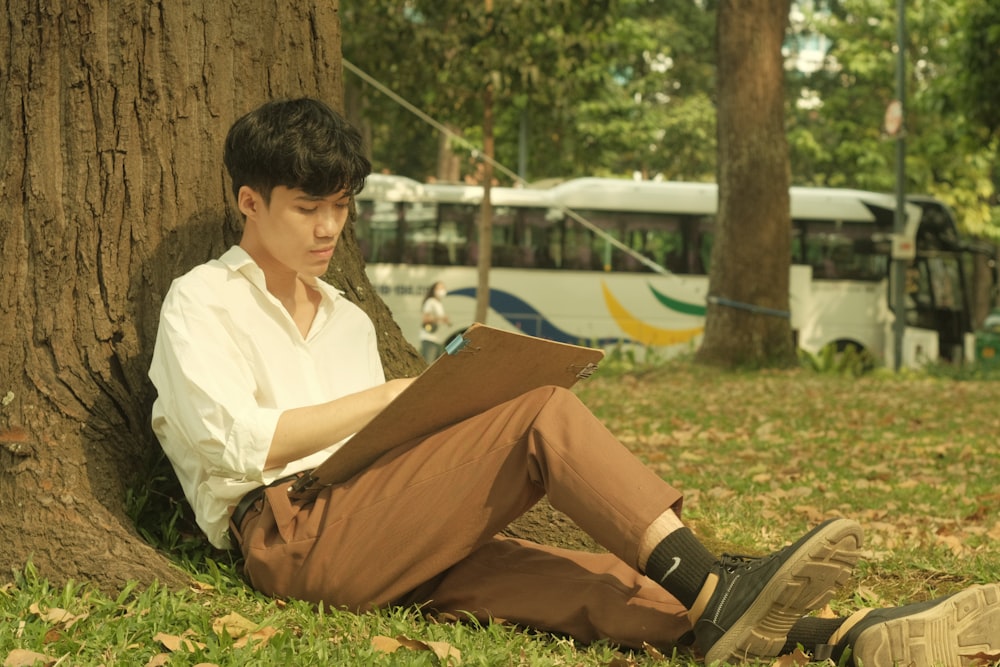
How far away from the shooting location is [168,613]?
3.43m

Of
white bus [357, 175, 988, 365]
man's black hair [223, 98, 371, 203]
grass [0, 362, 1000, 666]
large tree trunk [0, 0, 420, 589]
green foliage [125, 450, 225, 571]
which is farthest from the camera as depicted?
white bus [357, 175, 988, 365]

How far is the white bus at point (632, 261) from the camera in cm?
2216

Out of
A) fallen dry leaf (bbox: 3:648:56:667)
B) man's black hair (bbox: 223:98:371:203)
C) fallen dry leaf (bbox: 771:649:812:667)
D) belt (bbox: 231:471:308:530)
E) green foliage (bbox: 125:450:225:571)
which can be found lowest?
fallen dry leaf (bbox: 771:649:812:667)

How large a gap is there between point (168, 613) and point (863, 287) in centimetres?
2043

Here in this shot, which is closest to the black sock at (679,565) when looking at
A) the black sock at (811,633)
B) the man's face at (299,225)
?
the black sock at (811,633)

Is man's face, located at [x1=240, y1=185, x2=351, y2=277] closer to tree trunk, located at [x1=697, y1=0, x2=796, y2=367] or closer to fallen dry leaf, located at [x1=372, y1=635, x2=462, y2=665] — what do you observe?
fallen dry leaf, located at [x1=372, y1=635, x2=462, y2=665]

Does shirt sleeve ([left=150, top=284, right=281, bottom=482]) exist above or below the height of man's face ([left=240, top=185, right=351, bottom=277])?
below

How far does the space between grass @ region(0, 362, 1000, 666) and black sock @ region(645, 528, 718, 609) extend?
28cm

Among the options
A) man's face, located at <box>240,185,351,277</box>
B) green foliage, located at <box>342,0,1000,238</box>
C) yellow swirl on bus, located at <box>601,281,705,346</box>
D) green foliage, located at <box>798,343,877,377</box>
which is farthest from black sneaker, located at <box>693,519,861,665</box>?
yellow swirl on bus, located at <box>601,281,705,346</box>

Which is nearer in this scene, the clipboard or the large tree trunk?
the clipboard

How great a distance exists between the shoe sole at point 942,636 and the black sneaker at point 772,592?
0.76ft

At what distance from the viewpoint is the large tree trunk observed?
151 inches

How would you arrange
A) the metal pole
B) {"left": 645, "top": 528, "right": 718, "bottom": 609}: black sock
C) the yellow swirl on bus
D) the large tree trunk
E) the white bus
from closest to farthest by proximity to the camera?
{"left": 645, "top": 528, "right": 718, "bottom": 609}: black sock, the large tree trunk, the metal pole, the yellow swirl on bus, the white bus

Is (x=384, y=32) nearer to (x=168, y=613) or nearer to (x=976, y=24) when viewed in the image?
(x=976, y=24)
